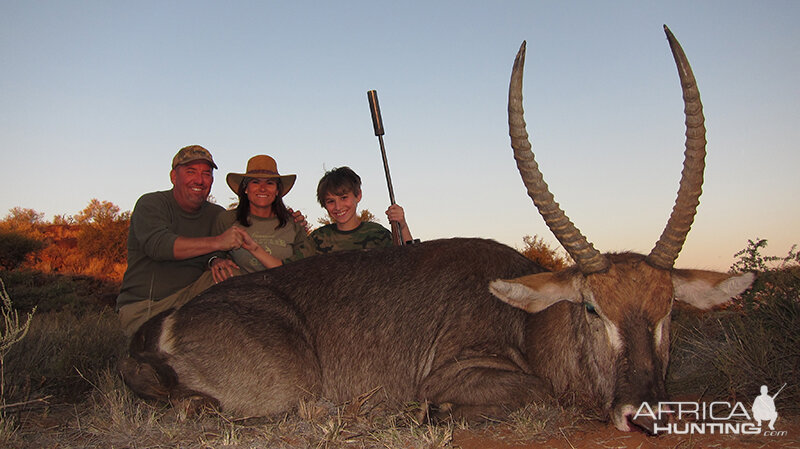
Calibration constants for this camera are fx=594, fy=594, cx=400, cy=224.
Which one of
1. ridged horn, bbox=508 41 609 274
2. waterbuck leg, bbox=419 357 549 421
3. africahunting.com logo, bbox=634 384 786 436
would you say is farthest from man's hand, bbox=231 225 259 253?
africahunting.com logo, bbox=634 384 786 436

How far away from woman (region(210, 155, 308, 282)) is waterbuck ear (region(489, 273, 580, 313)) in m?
3.76

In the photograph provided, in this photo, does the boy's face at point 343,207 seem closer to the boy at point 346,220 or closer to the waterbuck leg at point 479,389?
the boy at point 346,220

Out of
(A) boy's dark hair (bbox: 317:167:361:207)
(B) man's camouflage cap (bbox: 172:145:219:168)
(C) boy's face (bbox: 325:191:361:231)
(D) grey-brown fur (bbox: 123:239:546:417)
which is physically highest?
(B) man's camouflage cap (bbox: 172:145:219:168)

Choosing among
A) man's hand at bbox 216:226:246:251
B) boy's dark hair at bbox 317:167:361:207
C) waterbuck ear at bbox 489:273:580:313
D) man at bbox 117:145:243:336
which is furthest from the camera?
boy's dark hair at bbox 317:167:361:207

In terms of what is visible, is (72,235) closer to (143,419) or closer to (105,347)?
(105,347)

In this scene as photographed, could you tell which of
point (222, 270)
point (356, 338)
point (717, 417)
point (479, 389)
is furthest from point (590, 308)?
point (222, 270)

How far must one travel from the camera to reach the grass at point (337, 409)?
3592 mm

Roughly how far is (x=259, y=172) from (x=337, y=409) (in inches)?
148

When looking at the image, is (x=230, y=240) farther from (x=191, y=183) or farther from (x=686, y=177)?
(x=686, y=177)

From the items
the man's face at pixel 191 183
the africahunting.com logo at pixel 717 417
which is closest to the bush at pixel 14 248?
the man's face at pixel 191 183

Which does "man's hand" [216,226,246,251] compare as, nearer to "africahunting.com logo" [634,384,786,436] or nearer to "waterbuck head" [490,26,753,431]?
"waterbuck head" [490,26,753,431]

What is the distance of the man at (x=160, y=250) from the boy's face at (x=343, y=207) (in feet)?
4.72

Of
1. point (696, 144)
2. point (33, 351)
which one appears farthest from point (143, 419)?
point (696, 144)

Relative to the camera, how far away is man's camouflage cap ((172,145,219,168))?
6719mm
